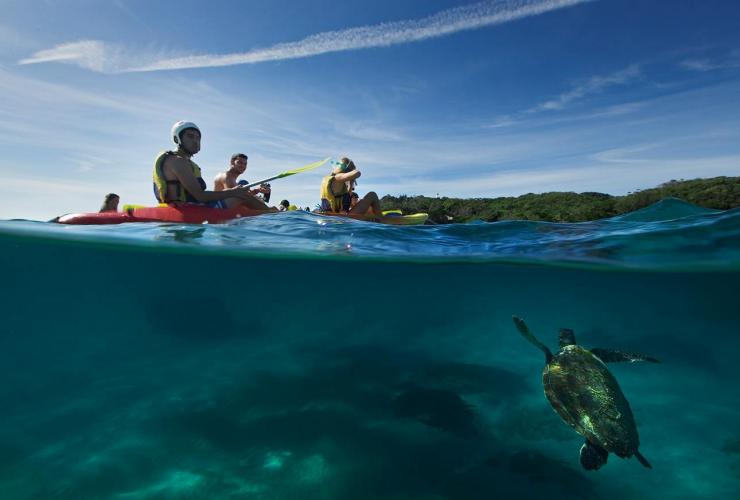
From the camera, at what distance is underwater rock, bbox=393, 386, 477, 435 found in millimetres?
6547

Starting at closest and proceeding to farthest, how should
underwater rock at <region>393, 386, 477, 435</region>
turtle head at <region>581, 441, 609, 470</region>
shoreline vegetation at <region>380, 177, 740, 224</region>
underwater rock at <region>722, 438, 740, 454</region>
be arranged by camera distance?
turtle head at <region>581, 441, 609, 470</region> < underwater rock at <region>393, 386, 477, 435</region> < underwater rock at <region>722, 438, 740, 454</region> < shoreline vegetation at <region>380, 177, 740, 224</region>

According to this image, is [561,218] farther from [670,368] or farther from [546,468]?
[546,468]

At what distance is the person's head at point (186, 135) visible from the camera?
679cm

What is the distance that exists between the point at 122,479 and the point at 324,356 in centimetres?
547

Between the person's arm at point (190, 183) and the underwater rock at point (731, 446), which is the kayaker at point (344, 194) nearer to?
the person's arm at point (190, 183)

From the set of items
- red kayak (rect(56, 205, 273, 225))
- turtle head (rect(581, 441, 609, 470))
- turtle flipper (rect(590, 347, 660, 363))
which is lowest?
turtle head (rect(581, 441, 609, 470))

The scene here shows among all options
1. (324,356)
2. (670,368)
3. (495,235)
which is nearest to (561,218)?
(670,368)

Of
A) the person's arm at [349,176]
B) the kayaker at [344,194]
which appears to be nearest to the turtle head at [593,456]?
the kayaker at [344,194]

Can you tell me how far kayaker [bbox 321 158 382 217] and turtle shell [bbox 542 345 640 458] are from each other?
18.5 ft

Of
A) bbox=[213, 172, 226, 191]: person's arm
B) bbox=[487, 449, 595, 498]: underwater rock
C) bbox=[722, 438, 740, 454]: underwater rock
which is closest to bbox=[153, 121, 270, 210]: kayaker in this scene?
bbox=[213, 172, 226, 191]: person's arm

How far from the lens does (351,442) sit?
618 cm

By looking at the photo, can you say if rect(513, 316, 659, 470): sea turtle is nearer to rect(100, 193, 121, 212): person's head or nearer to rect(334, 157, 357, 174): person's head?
rect(334, 157, 357, 174): person's head

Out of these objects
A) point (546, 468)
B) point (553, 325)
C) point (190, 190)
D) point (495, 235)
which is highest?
point (190, 190)

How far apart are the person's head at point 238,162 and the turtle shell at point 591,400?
303 inches
